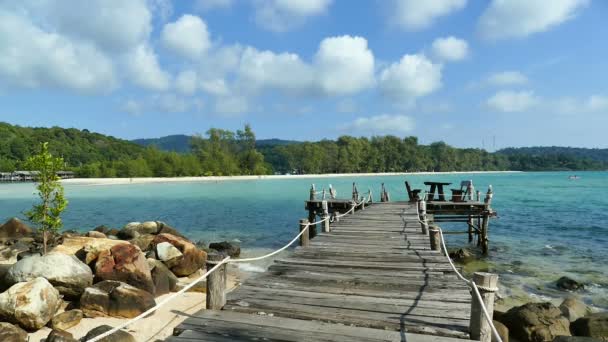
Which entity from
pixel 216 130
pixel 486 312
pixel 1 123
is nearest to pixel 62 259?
pixel 486 312

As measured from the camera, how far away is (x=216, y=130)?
125 metres

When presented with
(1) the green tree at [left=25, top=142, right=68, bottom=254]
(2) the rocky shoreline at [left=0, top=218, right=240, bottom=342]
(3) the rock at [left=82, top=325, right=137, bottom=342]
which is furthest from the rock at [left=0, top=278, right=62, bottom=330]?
(1) the green tree at [left=25, top=142, right=68, bottom=254]

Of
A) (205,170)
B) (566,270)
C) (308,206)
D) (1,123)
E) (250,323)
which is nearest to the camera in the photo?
(250,323)

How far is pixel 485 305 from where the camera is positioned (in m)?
4.18

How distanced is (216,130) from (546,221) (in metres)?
110

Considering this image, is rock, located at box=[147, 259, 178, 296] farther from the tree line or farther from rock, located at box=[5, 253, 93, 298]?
the tree line

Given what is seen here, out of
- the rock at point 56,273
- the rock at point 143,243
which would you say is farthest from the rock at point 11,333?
the rock at point 143,243

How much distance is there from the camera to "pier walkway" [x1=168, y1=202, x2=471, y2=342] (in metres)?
4.43

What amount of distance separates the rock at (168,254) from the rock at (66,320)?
180 inches

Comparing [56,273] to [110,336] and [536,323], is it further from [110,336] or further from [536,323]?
[536,323]

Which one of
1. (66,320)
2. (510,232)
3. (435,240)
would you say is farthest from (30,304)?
(510,232)

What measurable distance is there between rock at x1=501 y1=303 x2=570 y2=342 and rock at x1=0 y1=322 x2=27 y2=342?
1071cm

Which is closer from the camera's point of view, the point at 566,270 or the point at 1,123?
the point at 566,270

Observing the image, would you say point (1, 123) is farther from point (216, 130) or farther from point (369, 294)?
point (369, 294)
